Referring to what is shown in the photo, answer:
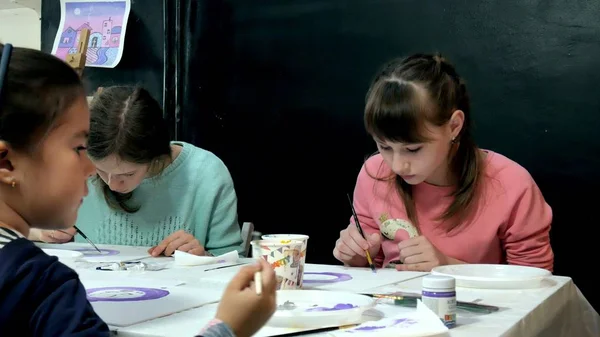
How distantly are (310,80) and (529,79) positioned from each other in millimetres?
804

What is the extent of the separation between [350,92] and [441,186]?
0.84 metres

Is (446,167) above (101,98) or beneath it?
beneath

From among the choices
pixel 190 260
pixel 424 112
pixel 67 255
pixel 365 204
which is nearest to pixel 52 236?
pixel 67 255

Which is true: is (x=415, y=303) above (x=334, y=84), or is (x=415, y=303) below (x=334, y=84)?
below

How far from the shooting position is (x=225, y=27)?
2.82 meters

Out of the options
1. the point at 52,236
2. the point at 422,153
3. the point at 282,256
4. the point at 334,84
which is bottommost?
the point at 52,236

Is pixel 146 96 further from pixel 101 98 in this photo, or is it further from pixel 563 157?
pixel 563 157

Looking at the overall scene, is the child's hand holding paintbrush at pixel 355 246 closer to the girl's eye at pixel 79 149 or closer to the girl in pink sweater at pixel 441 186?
the girl in pink sweater at pixel 441 186

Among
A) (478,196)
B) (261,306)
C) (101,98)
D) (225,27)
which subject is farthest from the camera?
(225,27)

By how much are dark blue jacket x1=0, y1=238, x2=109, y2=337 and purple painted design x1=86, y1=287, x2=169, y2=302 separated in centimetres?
33

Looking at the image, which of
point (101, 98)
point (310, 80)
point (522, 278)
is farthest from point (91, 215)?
point (522, 278)

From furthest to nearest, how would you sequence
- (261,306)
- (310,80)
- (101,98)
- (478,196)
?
(310,80)
(101,98)
(478,196)
(261,306)

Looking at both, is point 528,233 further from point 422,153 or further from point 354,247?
point 354,247

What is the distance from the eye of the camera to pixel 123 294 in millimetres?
1129
